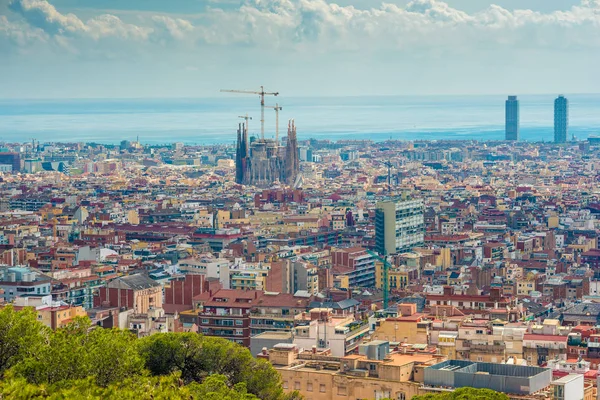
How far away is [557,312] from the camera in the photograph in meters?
37.4

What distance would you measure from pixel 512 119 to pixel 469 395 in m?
180

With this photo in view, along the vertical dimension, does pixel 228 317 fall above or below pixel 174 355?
below

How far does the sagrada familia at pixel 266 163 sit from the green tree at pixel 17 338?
291 feet

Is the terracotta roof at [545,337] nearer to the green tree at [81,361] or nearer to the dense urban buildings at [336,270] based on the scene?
the dense urban buildings at [336,270]

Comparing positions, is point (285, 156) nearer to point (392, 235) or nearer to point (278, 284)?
point (392, 235)

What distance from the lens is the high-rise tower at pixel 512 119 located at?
195 meters

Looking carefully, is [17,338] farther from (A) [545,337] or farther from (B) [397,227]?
(B) [397,227]

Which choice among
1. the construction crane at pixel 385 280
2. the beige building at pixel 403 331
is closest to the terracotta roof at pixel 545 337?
the beige building at pixel 403 331

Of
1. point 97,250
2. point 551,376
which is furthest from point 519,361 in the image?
point 97,250

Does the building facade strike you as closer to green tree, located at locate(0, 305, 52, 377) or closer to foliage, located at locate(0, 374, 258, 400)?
green tree, located at locate(0, 305, 52, 377)

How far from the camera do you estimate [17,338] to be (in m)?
18.7

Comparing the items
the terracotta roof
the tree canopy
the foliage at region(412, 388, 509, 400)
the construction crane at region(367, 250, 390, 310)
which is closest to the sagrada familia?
the construction crane at region(367, 250, 390, 310)

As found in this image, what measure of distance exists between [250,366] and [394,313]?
9.47 m

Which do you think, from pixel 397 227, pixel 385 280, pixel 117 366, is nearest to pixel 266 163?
pixel 397 227
